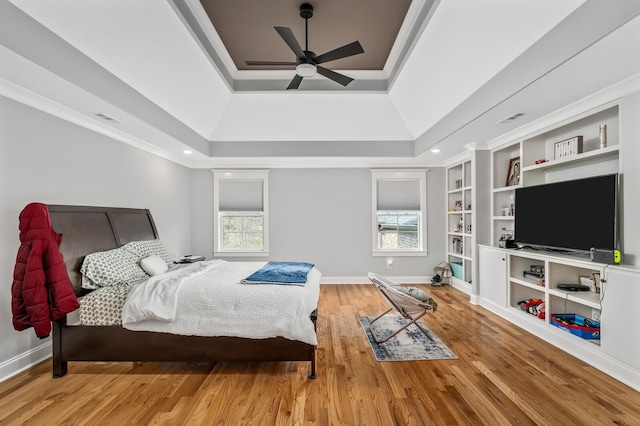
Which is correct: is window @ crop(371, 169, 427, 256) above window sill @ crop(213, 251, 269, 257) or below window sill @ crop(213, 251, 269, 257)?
above

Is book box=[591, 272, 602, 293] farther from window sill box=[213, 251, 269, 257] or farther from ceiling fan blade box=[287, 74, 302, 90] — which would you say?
window sill box=[213, 251, 269, 257]

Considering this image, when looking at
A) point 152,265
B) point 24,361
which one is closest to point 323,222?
point 152,265

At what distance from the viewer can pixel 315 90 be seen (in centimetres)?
471

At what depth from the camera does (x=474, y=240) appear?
15.6 feet

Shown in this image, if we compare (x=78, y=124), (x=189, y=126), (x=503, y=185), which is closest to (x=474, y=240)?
(x=503, y=185)

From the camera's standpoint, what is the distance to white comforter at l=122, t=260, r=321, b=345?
2.59 metres

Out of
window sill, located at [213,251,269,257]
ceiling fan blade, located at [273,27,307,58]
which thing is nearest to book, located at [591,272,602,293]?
ceiling fan blade, located at [273,27,307,58]

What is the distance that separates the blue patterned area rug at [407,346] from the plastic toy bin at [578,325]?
1.22 meters

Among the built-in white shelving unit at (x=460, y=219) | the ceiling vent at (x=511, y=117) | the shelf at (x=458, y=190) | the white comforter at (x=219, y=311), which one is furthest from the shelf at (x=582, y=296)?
the white comforter at (x=219, y=311)

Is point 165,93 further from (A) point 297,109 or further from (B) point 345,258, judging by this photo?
(B) point 345,258

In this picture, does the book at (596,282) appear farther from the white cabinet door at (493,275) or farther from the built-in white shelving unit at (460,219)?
the built-in white shelving unit at (460,219)

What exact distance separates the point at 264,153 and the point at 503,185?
12.7ft

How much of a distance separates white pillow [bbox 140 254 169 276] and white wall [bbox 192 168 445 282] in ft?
8.74

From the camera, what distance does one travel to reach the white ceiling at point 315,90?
7.32 feet
